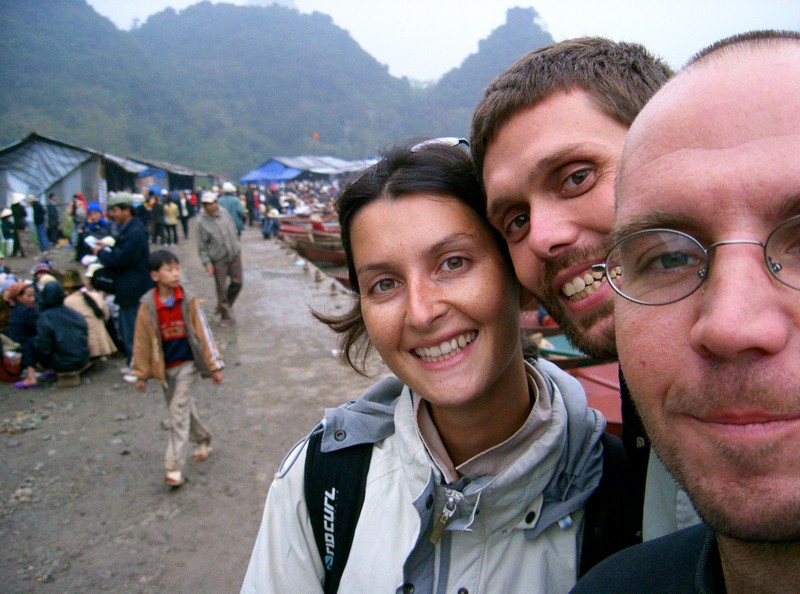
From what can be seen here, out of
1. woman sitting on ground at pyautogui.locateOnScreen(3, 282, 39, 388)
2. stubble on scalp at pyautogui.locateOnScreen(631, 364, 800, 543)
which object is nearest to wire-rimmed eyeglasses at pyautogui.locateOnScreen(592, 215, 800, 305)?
stubble on scalp at pyautogui.locateOnScreen(631, 364, 800, 543)

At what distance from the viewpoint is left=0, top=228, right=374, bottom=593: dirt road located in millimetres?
3943

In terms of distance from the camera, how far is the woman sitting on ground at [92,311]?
767 cm

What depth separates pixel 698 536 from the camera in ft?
3.72

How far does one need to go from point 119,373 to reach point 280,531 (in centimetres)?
704

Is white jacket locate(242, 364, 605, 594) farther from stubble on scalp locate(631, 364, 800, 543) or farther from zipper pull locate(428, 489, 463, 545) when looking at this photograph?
stubble on scalp locate(631, 364, 800, 543)

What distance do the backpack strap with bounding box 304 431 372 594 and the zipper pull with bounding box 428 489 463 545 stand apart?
236 mm

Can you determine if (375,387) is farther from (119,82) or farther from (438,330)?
(119,82)

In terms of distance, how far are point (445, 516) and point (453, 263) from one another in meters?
0.75

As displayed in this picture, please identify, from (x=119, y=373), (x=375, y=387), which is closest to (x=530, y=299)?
(x=375, y=387)

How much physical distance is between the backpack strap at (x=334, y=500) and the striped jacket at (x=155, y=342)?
371 cm

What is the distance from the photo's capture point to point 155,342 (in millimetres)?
4953

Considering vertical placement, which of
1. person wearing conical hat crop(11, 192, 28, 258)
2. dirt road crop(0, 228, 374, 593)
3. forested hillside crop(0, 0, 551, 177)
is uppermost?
forested hillside crop(0, 0, 551, 177)

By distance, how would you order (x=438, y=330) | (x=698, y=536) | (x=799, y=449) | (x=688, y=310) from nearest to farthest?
1. (x=799, y=449)
2. (x=688, y=310)
3. (x=698, y=536)
4. (x=438, y=330)

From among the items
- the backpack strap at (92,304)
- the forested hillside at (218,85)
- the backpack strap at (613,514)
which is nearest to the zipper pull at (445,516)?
the backpack strap at (613,514)
